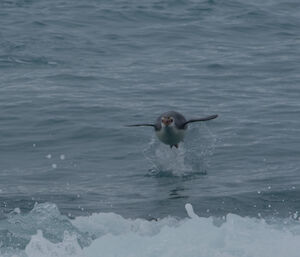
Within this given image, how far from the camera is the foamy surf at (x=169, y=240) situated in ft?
34.3

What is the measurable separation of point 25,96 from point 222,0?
12.0 meters

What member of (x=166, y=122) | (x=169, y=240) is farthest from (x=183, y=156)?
(x=169, y=240)

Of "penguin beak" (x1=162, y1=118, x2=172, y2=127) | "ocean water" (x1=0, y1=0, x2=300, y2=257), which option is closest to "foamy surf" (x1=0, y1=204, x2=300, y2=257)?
"ocean water" (x1=0, y1=0, x2=300, y2=257)

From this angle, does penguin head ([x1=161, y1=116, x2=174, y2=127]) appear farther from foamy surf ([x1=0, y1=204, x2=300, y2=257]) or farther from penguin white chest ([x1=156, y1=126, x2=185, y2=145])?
foamy surf ([x1=0, y1=204, x2=300, y2=257])

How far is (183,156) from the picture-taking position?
49.8ft

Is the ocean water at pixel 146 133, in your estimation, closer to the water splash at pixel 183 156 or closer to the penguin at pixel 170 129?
the water splash at pixel 183 156

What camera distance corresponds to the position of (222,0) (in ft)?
97.3

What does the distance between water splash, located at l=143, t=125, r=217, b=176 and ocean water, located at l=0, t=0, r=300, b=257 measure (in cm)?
3

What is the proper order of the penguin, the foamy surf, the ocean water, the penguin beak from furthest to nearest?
1. the penguin
2. the penguin beak
3. the ocean water
4. the foamy surf

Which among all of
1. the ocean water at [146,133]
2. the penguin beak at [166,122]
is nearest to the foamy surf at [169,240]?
the ocean water at [146,133]

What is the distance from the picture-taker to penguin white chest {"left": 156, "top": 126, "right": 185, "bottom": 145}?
14438mm

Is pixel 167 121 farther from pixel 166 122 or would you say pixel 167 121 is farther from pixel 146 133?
pixel 146 133

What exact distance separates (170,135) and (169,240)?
3.86m

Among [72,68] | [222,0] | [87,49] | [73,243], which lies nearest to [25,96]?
[72,68]
